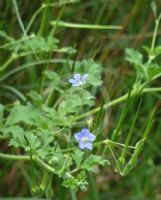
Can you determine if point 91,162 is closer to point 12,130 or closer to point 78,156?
point 78,156

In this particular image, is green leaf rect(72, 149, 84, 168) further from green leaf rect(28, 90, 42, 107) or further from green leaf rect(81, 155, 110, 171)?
green leaf rect(28, 90, 42, 107)

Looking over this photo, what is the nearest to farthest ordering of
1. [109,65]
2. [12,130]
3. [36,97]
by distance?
[12,130] < [36,97] < [109,65]

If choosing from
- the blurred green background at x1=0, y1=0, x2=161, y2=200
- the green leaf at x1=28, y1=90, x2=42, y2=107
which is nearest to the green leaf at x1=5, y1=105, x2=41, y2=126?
the green leaf at x1=28, y1=90, x2=42, y2=107

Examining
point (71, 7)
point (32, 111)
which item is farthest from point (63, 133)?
point (71, 7)

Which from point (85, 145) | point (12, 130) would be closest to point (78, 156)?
point (85, 145)

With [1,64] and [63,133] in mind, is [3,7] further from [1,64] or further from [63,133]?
[63,133]
